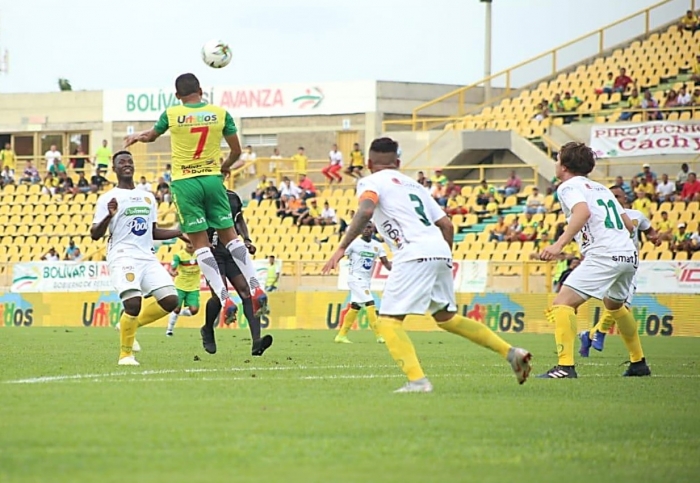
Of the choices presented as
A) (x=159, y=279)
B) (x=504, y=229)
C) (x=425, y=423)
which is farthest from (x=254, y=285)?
(x=504, y=229)

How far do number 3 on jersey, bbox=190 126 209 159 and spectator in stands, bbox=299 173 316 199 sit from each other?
88.1 ft

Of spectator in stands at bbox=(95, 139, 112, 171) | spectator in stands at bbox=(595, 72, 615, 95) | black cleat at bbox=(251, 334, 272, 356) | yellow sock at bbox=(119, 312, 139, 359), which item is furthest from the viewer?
spectator in stands at bbox=(95, 139, 112, 171)

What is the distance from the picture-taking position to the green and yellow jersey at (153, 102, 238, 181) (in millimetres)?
13148

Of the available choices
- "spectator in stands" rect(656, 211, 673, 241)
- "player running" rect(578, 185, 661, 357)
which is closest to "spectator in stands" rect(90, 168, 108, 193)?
"spectator in stands" rect(656, 211, 673, 241)

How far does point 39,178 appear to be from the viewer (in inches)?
1890

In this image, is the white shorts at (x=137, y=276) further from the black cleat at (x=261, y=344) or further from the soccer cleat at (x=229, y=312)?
the black cleat at (x=261, y=344)

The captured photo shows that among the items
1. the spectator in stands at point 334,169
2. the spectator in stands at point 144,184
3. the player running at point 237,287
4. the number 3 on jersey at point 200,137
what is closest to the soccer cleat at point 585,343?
the player running at point 237,287

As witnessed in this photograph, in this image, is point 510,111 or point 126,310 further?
point 510,111

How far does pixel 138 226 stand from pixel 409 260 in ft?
14.3

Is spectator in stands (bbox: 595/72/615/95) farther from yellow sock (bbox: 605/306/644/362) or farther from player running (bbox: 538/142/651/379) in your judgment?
player running (bbox: 538/142/651/379)

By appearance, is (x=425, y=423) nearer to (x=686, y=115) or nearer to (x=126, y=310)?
(x=126, y=310)

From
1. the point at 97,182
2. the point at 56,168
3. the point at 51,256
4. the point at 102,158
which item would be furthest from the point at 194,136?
the point at 56,168

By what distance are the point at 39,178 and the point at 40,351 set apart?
3229cm

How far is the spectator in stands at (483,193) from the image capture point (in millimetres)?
36562
